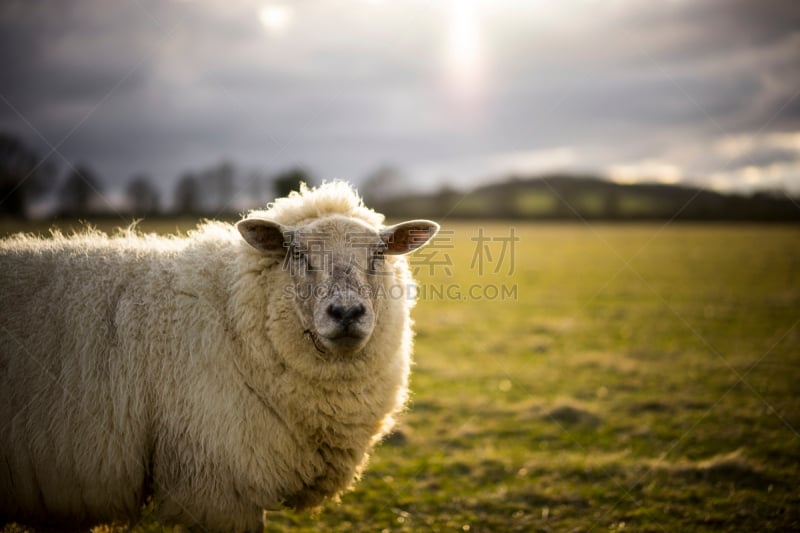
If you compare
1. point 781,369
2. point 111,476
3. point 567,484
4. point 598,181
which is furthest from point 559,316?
point 598,181

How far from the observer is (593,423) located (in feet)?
23.4

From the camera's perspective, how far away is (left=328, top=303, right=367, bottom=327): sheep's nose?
356 cm

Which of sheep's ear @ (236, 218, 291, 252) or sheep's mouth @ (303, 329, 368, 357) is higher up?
sheep's ear @ (236, 218, 291, 252)

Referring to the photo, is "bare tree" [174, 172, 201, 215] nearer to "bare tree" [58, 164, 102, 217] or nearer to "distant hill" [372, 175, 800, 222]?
"bare tree" [58, 164, 102, 217]

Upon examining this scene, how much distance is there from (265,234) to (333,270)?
76cm

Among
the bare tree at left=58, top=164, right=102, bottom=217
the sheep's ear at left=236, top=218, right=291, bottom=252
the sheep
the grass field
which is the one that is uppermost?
the bare tree at left=58, top=164, right=102, bottom=217

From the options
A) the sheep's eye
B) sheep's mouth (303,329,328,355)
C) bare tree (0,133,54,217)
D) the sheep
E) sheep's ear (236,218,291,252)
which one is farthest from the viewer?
bare tree (0,133,54,217)

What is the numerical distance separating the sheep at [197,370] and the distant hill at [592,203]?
4715 centimetres

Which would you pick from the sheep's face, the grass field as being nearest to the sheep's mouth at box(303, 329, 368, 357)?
the sheep's face

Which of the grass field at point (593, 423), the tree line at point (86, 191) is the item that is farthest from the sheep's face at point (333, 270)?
the tree line at point (86, 191)

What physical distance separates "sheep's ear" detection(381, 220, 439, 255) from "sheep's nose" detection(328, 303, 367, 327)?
982mm

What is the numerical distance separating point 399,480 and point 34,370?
3.99m

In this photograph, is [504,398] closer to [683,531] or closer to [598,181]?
[683,531]

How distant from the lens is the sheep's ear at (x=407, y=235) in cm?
436
